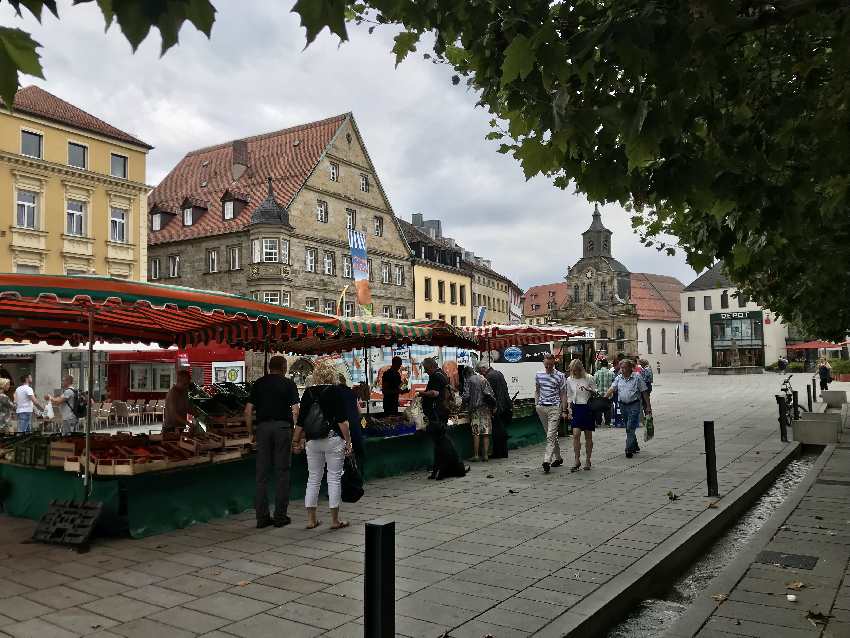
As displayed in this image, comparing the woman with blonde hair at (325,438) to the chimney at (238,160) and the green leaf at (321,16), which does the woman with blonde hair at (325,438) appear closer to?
the green leaf at (321,16)

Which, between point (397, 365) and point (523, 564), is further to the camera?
point (397, 365)

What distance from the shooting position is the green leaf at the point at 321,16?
2.55m

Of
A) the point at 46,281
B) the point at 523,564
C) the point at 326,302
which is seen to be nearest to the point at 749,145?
the point at 523,564

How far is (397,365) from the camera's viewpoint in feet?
46.9

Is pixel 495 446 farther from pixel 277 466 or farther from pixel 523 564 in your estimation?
pixel 523 564

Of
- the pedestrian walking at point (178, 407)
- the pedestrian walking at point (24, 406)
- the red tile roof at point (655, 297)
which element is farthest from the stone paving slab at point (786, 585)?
the red tile roof at point (655, 297)

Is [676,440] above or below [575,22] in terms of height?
below

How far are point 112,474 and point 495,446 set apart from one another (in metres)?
7.60

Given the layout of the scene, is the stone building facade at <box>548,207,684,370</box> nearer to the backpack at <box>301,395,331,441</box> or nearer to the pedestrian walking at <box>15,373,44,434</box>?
the pedestrian walking at <box>15,373,44,434</box>

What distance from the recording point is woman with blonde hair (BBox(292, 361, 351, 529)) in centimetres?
760

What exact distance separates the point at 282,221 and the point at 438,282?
19.5 metres

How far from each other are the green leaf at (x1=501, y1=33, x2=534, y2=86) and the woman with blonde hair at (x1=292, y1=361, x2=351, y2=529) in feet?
15.4

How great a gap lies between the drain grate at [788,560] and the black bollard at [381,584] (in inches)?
183

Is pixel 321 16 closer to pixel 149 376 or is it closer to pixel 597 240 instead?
pixel 149 376
